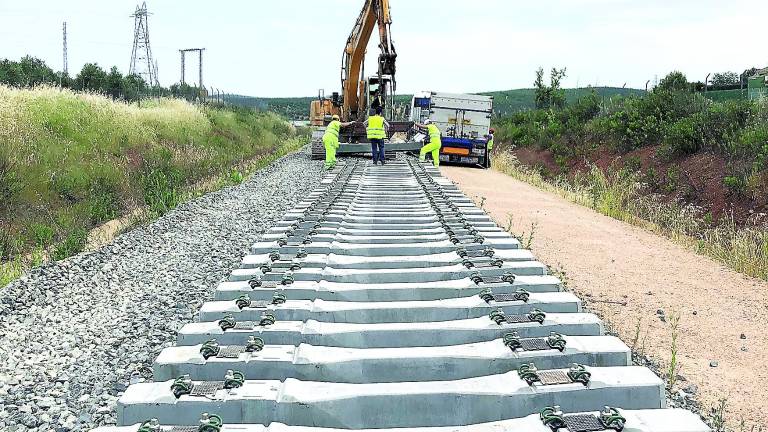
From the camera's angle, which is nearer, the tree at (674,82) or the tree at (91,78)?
the tree at (674,82)

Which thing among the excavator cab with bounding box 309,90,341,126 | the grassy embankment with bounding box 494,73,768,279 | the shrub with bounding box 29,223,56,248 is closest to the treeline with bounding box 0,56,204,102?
the excavator cab with bounding box 309,90,341,126

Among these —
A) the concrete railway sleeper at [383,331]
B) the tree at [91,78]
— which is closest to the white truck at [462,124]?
the concrete railway sleeper at [383,331]

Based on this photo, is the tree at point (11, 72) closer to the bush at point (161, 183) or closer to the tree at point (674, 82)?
the bush at point (161, 183)

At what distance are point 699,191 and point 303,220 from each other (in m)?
14.7

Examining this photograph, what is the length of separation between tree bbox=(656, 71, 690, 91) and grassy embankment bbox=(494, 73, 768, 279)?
445 mm

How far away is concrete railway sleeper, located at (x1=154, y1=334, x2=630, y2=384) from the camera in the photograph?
8.65ft

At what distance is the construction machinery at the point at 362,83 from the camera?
19047mm

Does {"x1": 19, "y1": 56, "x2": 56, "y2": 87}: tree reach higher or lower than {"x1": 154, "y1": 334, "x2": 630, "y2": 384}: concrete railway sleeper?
higher

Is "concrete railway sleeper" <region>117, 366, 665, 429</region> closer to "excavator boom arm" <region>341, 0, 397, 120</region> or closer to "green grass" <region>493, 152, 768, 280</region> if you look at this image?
"green grass" <region>493, 152, 768, 280</region>

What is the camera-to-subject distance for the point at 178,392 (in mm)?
2377

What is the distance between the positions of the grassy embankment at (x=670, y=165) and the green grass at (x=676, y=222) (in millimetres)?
21

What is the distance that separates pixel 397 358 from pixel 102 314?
3.77 meters

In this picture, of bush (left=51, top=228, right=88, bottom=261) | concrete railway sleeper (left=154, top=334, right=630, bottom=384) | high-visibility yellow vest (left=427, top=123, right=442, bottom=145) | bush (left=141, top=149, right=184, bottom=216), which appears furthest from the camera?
high-visibility yellow vest (left=427, top=123, right=442, bottom=145)

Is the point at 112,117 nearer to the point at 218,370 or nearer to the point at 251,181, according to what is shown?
the point at 251,181
